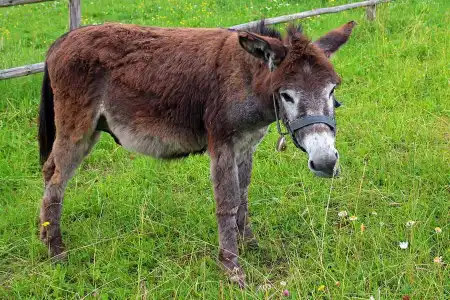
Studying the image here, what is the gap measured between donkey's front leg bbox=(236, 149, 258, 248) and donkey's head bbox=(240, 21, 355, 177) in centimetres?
77

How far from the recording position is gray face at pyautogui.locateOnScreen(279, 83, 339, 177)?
2.65 m

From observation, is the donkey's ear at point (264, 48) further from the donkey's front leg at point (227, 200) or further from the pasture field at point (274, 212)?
the pasture field at point (274, 212)

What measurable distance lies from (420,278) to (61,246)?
2.42m

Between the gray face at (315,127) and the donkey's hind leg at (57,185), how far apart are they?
1.61m

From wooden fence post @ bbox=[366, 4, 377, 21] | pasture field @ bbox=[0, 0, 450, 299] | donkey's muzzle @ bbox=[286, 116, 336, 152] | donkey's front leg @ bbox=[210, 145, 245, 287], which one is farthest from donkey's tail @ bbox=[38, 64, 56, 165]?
wooden fence post @ bbox=[366, 4, 377, 21]

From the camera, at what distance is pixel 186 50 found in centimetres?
334

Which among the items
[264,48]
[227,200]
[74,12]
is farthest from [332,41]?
[74,12]

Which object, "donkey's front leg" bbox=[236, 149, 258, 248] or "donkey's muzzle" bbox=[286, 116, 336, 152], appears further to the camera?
"donkey's front leg" bbox=[236, 149, 258, 248]

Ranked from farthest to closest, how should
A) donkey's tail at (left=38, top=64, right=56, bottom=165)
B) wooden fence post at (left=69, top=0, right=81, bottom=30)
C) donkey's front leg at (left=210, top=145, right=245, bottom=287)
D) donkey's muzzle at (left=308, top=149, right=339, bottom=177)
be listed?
wooden fence post at (left=69, top=0, right=81, bottom=30) → donkey's tail at (left=38, top=64, right=56, bottom=165) → donkey's front leg at (left=210, top=145, right=245, bottom=287) → donkey's muzzle at (left=308, top=149, right=339, bottom=177)

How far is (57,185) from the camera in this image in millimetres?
3646

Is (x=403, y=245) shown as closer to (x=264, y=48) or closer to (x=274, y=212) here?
(x=274, y=212)

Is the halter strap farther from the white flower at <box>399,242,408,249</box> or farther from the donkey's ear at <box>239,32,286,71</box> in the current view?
the white flower at <box>399,242,408,249</box>

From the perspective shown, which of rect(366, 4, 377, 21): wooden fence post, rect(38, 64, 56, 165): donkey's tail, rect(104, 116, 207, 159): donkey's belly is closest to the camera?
rect(104, 116, 207, 159): donkey's belly

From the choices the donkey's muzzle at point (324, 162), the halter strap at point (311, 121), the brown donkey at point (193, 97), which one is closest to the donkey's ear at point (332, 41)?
the brown donkey at point (193, 97)
